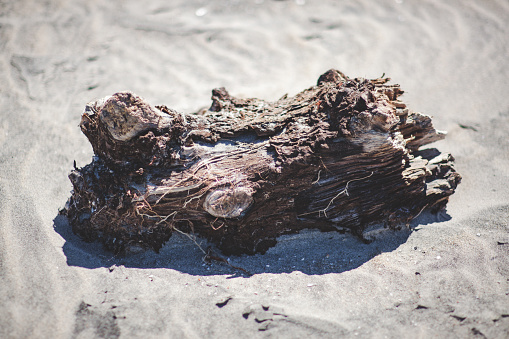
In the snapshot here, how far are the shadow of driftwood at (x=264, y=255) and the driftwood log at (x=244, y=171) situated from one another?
0.08 meters

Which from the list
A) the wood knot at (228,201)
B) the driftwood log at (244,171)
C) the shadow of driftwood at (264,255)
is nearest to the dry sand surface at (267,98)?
the shadow of driftwood at (264,255)

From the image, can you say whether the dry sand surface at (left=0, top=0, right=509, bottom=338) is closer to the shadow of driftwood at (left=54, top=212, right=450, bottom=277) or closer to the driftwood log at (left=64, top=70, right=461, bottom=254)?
the shadow of driftwood at (left=54, top=212, right=450, bottom=277)

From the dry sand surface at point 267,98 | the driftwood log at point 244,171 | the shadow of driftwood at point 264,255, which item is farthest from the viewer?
the shadow of driftwood at point 264,255

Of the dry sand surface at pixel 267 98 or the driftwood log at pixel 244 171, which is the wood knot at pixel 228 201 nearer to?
the driftwood log at pixel 244 171

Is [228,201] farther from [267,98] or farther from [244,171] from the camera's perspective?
[267,98]

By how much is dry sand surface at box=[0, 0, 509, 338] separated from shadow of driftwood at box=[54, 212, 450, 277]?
0.04ft

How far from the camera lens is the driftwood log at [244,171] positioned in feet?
9.05

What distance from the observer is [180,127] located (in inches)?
111

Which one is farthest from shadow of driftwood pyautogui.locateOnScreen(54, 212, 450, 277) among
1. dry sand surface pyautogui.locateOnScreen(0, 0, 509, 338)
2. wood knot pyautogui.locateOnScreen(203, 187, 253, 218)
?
wood knot pyautogui.locateOnScreen(203, 187, 253, 218)

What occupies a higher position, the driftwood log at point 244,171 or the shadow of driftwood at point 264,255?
the driftwood log at point 244,171

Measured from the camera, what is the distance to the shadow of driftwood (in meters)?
2.94

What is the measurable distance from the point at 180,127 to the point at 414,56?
436 centimetres

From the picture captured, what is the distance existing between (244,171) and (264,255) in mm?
755

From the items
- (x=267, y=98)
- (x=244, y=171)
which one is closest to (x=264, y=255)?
(x=244, y=171)
